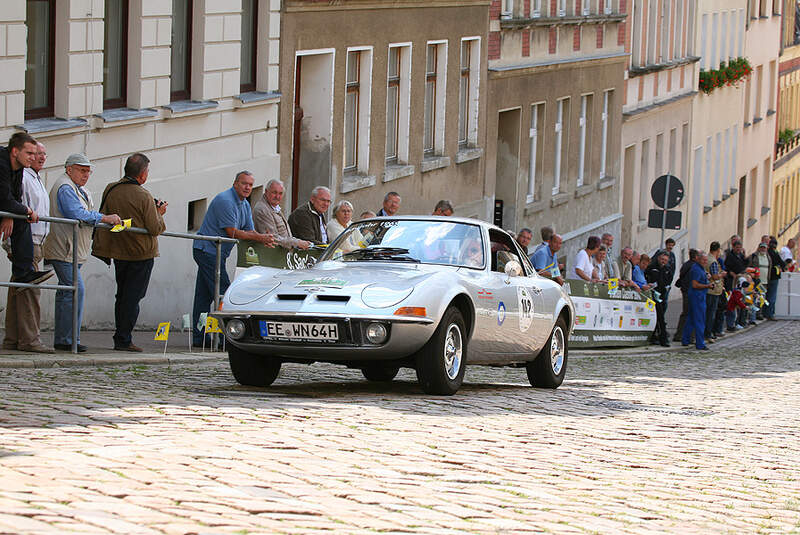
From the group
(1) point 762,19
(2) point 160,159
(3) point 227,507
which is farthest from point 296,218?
(1) point 762,19

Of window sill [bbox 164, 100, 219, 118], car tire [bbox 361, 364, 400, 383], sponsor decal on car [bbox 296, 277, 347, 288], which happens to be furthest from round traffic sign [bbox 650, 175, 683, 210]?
sponsor decal on car [bbox 296, 277, 347, 288]

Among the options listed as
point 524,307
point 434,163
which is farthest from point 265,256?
point 434,163

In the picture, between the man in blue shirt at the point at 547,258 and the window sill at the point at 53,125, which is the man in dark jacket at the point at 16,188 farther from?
the man in blue shirt at the point at 547,258

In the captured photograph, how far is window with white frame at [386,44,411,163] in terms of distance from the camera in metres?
27.2

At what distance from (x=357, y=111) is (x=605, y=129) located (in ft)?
56.5

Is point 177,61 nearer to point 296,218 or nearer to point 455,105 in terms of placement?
point 296,218

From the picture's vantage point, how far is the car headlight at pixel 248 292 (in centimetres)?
1216

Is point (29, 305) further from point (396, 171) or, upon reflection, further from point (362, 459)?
point (396, 171)

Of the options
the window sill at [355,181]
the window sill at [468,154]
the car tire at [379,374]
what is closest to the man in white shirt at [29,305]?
the car tire at [379,374]

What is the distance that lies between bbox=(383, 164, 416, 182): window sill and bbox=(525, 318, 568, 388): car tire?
37.0ft

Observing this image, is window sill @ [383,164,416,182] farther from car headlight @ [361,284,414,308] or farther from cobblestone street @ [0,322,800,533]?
car headlight @ [361,284,414,308]

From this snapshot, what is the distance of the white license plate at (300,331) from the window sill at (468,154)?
18.9m

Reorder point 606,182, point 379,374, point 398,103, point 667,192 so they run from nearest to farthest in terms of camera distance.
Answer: point 379,374, point 398,103, point 667,192, point 606,182

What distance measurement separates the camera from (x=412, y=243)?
13492 mm
